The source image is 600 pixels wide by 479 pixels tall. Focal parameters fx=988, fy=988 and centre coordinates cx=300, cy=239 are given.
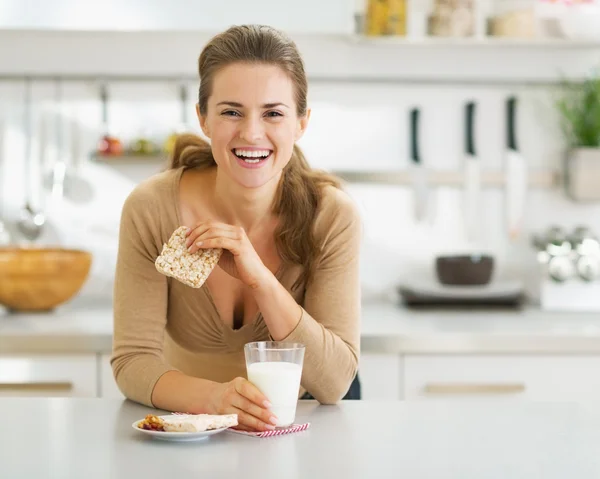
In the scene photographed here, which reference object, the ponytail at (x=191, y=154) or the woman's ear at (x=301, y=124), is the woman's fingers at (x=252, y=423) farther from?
the ponytail at (x=191, y=154)

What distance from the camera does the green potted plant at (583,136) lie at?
10.5 ft

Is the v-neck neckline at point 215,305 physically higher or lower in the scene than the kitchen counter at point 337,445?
higher

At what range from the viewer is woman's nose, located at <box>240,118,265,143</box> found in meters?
1.67

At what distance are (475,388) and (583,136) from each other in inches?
41.8

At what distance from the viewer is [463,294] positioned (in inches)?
120

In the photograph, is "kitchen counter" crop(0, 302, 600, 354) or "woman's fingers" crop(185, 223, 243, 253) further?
"kitchen counter" crop(0, 302, 600, 354)

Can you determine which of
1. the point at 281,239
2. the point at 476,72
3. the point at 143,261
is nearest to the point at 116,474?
the point at 143,261

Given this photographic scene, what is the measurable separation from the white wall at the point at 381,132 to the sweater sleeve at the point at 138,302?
1.46m

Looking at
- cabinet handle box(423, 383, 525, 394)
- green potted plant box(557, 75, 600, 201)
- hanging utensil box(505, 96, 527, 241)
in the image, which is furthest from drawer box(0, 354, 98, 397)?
green potted plant box(557, 75, 600, 201)

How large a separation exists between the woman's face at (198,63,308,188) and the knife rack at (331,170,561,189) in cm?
155

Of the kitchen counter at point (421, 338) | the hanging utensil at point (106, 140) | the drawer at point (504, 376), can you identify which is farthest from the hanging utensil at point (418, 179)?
the hanging utensil at point (106, 140)

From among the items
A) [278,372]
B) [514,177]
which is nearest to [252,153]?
[278,372]

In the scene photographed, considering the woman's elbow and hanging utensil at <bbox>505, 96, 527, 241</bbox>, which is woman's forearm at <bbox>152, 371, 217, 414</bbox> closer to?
the woman's elbow

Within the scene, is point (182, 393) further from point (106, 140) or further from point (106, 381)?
point (106, 140)
